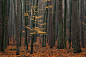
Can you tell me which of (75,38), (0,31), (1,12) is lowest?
(75,38)

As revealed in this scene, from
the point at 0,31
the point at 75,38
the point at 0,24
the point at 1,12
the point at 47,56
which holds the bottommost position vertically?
the point at 47,56

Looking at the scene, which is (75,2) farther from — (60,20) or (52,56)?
(52,56)

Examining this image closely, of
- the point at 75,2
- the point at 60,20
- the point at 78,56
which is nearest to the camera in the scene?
the point at 78,56

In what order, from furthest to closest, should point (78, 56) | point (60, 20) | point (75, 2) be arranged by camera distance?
1. point (60, 20)
2. point (75, 2)
3. point (78, 56)

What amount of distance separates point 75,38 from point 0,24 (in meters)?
4.90

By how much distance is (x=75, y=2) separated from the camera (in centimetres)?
661

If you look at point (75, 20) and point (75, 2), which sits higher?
point (75, 2)

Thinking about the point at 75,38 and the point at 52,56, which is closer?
the point at 52,56

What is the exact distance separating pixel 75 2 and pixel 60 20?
6.94 feet

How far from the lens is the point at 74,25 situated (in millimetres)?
6680

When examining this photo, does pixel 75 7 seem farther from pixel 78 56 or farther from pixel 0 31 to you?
pixel 0 31

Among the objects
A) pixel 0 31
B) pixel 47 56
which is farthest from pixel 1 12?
pixel 47 56

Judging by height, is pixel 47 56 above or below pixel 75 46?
below

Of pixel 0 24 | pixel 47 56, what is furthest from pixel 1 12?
pixel 47 56
